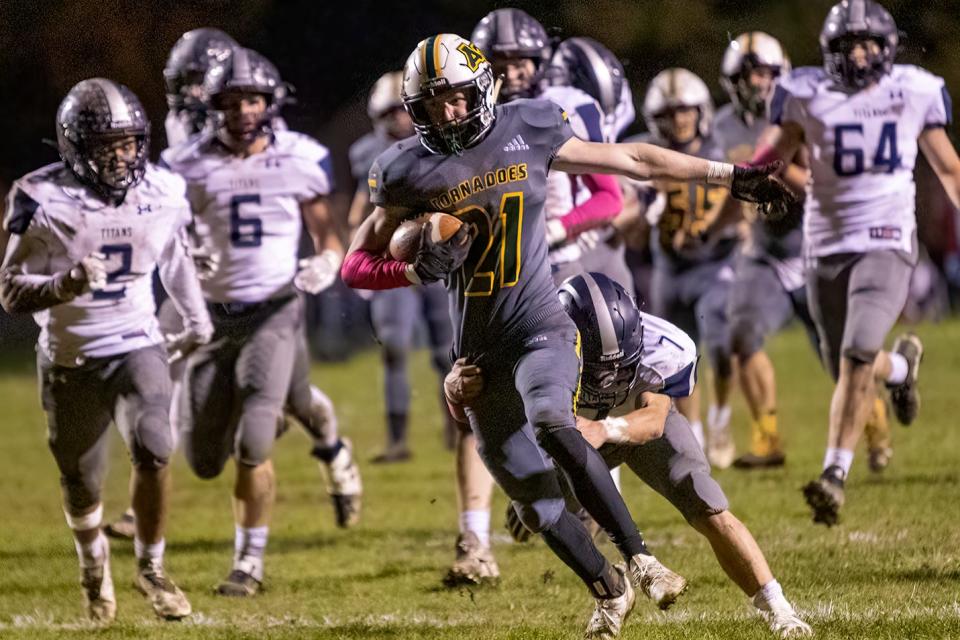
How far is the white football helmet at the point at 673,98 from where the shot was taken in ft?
27.8

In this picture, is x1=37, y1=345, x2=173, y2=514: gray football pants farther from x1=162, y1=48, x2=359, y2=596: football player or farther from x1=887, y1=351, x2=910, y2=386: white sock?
x1=887, y1=351, x2=910, y2=386: white sock

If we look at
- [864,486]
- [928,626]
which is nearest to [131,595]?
[928,626]

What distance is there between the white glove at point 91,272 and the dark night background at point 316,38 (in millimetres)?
4358

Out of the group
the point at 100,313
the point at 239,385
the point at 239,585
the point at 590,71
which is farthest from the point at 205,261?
the point at 590,71

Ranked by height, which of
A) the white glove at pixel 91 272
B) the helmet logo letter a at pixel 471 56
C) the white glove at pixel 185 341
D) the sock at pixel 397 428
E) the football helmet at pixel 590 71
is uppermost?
the football helmet at pixel 590 71

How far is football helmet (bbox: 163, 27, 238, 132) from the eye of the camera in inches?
278

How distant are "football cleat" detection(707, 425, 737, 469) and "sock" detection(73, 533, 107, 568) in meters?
3.81

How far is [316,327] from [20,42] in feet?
22.1

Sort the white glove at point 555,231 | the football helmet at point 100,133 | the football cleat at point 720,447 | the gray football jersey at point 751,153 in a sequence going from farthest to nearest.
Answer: the football cleat at point 720,447, the gray football jersey at point 751,153, the white glove at point 555,231, the football helmet at point 100,133

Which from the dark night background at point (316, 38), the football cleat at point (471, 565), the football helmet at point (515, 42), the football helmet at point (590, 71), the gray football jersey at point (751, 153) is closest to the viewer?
the football cleat at point (471, 565)

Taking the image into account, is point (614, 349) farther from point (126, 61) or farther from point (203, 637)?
point (126, 61)

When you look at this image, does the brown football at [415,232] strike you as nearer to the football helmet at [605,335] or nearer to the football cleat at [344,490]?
the football helmet at [605,335]

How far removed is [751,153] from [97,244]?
4111mm

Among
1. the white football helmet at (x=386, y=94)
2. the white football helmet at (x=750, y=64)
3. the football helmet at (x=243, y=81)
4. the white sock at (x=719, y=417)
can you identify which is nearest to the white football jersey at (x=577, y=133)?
the football helmet at (x=243, y=81)
